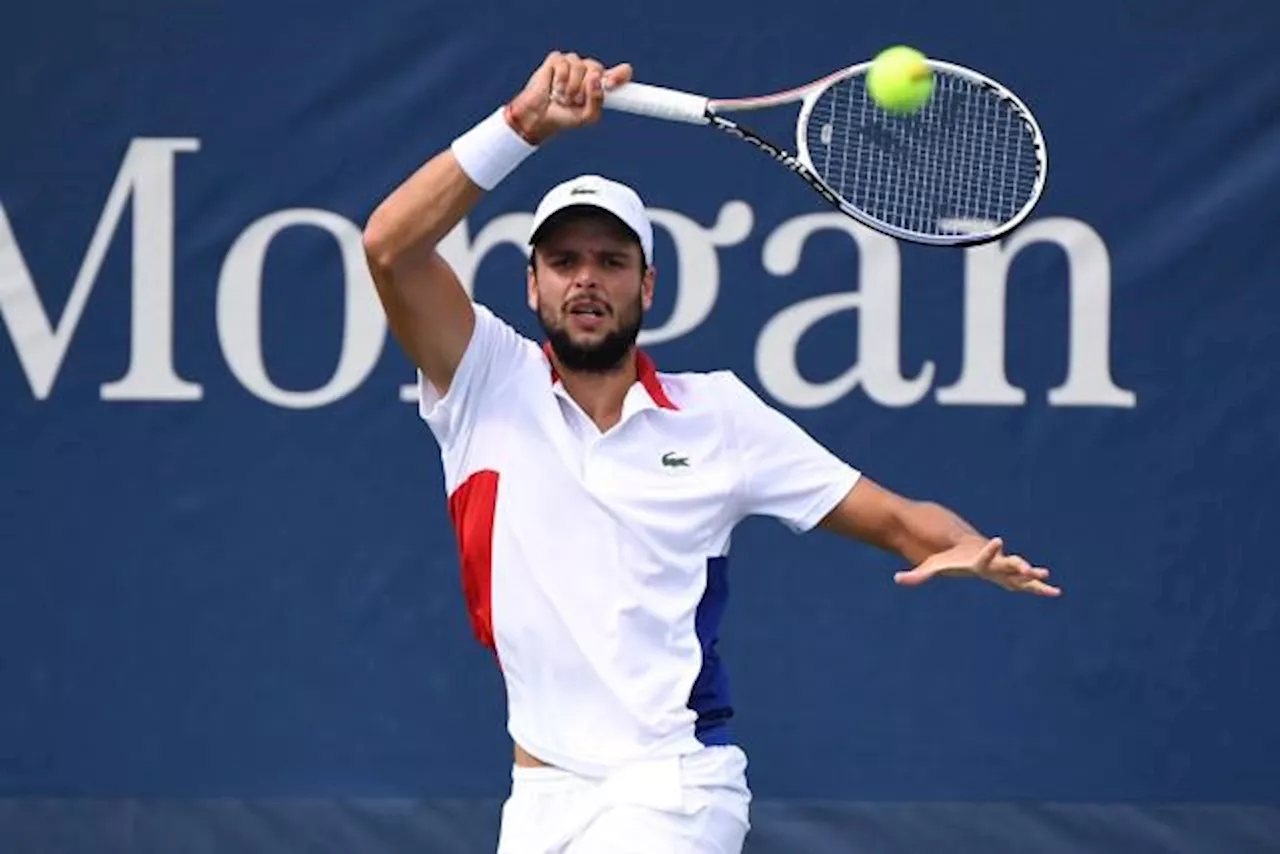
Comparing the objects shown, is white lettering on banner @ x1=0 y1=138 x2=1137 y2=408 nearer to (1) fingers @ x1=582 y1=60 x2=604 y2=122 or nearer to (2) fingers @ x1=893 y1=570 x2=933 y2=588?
(2) fingers @ x1=893 y1=570 x2=933 y2=588

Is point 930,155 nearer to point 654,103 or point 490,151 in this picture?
point 654,103

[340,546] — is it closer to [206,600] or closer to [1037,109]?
[206,600]

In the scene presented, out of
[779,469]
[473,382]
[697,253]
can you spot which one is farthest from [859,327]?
[473,382]

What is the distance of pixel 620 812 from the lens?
4586mm

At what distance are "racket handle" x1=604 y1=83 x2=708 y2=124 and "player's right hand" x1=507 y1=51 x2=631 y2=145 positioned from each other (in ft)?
0.08

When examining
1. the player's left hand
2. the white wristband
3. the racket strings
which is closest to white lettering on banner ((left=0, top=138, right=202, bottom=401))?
the racket strings

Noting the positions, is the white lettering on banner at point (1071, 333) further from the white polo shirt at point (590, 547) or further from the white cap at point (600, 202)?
the white cap at point (600, 202)

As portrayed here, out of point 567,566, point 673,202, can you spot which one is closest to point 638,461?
point 567,566

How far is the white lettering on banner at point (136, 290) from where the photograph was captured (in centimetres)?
640

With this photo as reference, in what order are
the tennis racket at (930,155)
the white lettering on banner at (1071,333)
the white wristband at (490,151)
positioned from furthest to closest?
the white lettering on banner at (1071,333) < the tennis racket at (930,155) < the white wristband at (490,151)

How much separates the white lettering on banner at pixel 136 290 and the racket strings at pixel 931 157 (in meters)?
1.39

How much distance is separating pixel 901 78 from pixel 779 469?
66 cm

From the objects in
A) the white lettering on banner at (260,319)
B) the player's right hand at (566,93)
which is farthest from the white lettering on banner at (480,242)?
the player's right hand at (566,93)

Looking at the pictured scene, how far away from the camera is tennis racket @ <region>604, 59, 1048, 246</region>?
Answer: 4961mm
